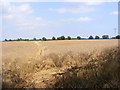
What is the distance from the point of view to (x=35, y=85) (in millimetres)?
8977

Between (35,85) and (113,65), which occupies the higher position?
(113,65)

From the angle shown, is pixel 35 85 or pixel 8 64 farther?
pixel 8 64

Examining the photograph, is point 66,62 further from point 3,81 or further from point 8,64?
point 3,81

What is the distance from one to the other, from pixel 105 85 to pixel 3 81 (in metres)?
3.44

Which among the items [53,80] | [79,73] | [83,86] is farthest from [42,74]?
[83,86]

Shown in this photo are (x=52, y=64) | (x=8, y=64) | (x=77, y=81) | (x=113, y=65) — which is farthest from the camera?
(x=52, y=64)

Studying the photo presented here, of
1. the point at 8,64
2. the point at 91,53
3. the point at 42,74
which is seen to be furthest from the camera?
the point at 91,53

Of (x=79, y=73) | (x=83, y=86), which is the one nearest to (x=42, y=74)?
(x=79, y=73)

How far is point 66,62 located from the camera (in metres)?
12.0

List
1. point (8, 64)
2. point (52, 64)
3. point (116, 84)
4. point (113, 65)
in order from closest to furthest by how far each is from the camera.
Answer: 1. point (116, 84)
2. point (113, 65)
3. point (8, 64)
4. point (52, 64)

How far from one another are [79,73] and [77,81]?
673mm

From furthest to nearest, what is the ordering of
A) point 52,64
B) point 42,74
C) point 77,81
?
1. point 52,64
2. point 42,74
3. point 77,81

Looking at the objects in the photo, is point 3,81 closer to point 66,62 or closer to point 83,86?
point 83,86

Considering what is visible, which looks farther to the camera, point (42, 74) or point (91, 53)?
point (91, 53)
